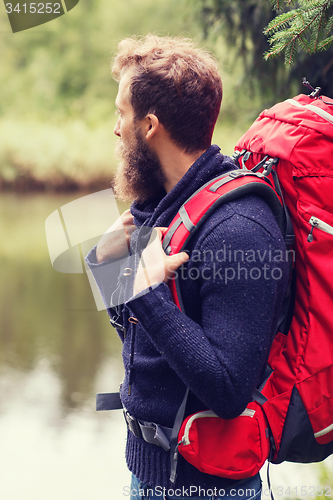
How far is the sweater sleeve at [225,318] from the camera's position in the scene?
58cm

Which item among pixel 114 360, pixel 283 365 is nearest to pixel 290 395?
pixel 283 365

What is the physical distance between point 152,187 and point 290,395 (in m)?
0.45

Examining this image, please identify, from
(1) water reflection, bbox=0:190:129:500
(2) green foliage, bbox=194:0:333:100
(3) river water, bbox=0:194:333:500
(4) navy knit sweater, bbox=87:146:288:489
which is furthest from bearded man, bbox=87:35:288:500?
(1) water reflection, bbox=0:190:129:500

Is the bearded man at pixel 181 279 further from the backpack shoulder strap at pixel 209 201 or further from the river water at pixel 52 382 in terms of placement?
the river water at pixel 52 382

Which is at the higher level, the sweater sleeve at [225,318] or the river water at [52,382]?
the sweater sleeve at [225,318]

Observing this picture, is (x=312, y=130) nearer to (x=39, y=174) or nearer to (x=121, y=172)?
(x=121, y=172)

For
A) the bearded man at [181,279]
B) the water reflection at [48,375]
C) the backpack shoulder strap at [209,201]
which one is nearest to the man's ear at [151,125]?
the bearded man at [181,279]

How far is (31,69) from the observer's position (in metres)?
5.53

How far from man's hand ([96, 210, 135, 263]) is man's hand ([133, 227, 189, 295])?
238 millimetres

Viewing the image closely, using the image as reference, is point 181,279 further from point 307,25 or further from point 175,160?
point 307,25

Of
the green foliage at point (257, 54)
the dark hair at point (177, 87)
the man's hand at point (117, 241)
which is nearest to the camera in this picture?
the dark hair at point (177, 87)

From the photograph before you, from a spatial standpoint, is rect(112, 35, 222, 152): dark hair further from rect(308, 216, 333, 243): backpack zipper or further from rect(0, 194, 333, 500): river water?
rect(0, 194, 333, 500): river water

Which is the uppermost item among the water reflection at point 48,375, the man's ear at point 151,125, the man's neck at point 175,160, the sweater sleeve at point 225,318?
the man's ear at point 151,125

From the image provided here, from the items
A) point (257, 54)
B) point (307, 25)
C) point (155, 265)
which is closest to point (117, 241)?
point (155, 265)
